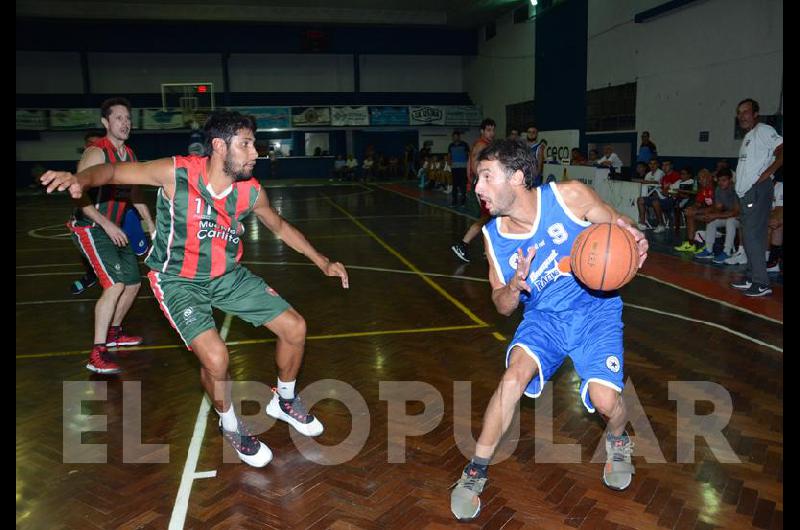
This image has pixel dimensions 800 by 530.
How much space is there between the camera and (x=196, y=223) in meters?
3.62

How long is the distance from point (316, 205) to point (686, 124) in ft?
35.1

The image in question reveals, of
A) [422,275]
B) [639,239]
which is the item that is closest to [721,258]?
[422,275]

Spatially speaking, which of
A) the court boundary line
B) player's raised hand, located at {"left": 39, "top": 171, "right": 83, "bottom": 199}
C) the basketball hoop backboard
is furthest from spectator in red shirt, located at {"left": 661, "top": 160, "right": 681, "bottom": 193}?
the basketball hoop backboard

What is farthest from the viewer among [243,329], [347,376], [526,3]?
[526,3]

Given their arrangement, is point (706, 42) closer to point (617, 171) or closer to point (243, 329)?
point (617, 171)

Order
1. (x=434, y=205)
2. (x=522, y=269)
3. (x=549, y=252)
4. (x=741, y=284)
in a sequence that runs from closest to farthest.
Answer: (x=522, y=269), (x=549, y=252), (x=741, y=284), (x=434, y=205)

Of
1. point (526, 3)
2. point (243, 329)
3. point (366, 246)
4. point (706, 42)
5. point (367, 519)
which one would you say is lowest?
point (367, 519)

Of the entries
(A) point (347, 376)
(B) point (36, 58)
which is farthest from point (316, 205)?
(B) point (36, 58)

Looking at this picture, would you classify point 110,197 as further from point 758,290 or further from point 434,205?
point 434,205

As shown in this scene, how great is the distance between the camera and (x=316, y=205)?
18547 mm

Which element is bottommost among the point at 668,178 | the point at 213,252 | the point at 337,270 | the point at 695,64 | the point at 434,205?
the point at 337,270

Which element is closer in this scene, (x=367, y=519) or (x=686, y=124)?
(x=367, y=519)

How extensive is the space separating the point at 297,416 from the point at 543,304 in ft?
6.09

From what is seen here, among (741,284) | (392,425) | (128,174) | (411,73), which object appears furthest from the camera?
(411,73)
